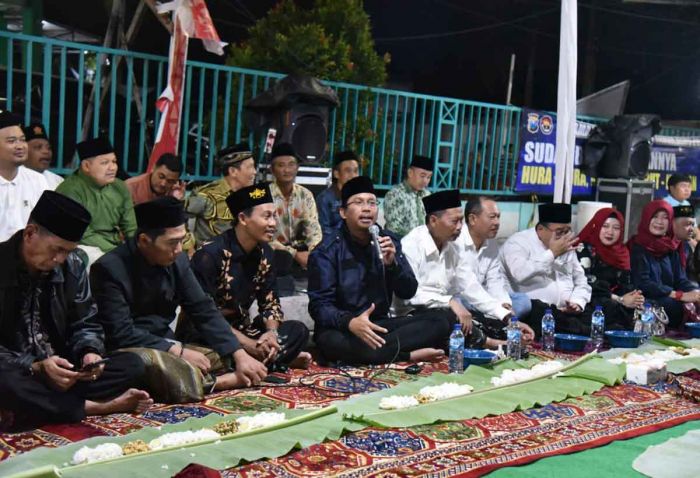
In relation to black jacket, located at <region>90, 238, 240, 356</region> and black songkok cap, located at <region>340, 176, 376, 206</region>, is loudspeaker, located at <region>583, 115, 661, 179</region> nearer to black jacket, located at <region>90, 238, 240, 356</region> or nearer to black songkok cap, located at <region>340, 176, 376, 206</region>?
black songkok cap, located at <region>340, 176, 376, 206</region>

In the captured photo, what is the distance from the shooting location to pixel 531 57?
50.7 ft

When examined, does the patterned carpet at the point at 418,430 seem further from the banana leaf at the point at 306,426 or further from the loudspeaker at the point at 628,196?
the loudspeaker at the point at 628,196

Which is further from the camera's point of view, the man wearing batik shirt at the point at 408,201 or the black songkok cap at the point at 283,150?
the man wearing batik shirt at the point at 408,201

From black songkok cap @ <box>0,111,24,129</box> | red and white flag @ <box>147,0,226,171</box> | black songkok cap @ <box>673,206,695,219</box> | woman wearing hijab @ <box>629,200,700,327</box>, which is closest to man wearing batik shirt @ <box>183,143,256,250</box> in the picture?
red and white flag @ <box>147,0,226,171</box>

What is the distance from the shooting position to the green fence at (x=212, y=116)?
6.60 m

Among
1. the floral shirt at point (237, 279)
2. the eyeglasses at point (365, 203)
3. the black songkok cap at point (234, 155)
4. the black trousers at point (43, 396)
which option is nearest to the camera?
the black trousers at point (43, 396)

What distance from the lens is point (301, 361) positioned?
207 inches

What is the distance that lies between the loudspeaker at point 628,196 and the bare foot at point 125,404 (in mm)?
8734

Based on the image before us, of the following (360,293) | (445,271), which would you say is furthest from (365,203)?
(445,271)

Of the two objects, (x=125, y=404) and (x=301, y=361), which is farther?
(x=301, y=361)

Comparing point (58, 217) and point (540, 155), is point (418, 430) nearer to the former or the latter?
point (58, 217)

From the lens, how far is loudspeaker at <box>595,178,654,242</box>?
38.4 ft

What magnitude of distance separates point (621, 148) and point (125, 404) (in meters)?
8.95

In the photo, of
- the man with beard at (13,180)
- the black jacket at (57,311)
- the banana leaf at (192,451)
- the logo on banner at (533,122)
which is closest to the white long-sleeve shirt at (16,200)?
the man with beard at (13,180)
